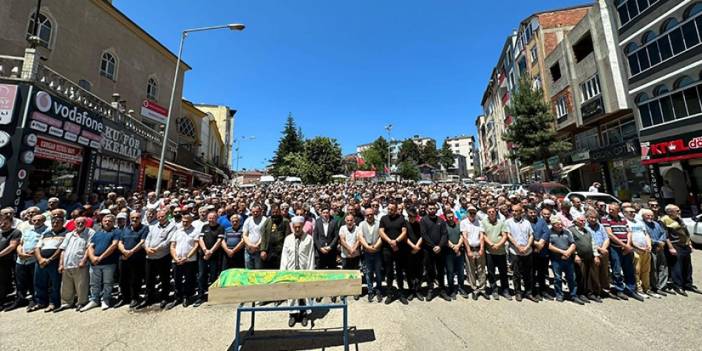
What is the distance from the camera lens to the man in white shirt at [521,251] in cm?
513

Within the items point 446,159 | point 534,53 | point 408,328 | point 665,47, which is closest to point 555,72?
point 534,53

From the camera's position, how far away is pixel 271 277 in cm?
342

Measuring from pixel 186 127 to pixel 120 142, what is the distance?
Result: 49.8 feet

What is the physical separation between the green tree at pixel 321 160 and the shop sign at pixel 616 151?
2949cm

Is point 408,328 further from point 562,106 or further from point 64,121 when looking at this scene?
point 562,106

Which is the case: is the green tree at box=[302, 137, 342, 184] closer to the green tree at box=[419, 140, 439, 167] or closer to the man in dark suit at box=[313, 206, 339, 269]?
the man in dark suit at box=[313, 206, 339, 269]

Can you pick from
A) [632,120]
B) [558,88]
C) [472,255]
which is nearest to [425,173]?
[558,88]

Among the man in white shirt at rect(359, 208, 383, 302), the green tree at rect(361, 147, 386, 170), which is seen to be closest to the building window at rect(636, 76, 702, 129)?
the man in white shirt at rect(359, 208, 383, 302)

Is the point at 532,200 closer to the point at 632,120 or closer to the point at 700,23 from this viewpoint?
the point at 700,23

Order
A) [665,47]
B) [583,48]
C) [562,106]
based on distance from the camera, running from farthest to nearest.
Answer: [562,106], [583,48], [665,47]

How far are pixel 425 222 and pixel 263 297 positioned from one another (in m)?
3.38

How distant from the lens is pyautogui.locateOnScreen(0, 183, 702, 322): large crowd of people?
4871mm

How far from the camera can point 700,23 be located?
12930 mm

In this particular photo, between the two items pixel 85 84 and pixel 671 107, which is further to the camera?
pixel 85 84
